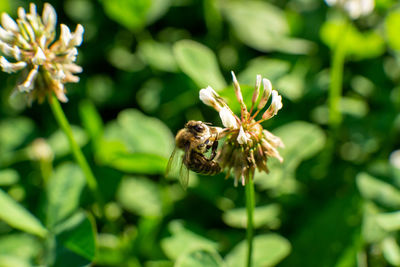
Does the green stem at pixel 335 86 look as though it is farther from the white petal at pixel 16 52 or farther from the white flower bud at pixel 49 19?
the white petal at pixel 16 52

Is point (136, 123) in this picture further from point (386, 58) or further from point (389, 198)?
point (386, 58)

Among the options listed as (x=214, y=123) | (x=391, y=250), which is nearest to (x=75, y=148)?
(x=214, y=123)

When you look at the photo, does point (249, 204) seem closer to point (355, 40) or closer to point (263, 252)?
point (263, 252)

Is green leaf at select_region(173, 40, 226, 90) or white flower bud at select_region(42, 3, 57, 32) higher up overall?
white flower bud at select_region(42, 3, 57, 32)

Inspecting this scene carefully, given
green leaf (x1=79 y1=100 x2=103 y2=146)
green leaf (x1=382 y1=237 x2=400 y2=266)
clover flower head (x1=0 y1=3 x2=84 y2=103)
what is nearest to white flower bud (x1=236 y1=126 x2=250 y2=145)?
clover flower head (x1=0 y1=3 x2=84 y2=103)

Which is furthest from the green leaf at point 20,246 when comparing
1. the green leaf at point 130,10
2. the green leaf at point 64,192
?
the green leaf at point 130,10

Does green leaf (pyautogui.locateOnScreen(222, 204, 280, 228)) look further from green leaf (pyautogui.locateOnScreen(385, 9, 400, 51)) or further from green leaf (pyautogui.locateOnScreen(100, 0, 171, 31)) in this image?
green leaf (pyautogui.locateOnScreen(100, 0, 171, 31))
